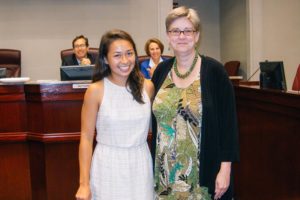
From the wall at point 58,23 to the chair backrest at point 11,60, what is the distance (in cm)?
31

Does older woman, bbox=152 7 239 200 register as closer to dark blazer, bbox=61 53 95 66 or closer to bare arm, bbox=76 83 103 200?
bare arm, bbox=76 83 103 200

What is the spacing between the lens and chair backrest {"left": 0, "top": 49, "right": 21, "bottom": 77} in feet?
18.2

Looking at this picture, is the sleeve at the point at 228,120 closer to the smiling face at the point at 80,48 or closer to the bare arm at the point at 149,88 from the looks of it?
the bare arm at the point at 149,88

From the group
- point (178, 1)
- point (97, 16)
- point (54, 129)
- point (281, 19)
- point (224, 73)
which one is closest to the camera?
point (224, 73)

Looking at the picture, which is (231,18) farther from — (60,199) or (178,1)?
(60,199)

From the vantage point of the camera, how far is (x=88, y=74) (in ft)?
10.0

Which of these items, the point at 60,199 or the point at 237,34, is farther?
the point at 237,34

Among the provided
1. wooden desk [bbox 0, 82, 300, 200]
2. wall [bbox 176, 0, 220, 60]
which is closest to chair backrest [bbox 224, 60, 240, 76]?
wall [bbox 176, 0, 220, 60]

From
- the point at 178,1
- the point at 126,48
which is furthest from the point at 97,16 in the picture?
the point at 126,48

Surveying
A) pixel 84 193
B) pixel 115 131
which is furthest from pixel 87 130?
pixel 84 193

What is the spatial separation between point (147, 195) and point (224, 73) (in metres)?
0.62

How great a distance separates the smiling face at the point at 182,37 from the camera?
1.68 metres

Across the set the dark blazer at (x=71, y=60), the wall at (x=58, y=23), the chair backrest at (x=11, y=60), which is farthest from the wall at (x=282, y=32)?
the chair backrest at (x=11, y=60)

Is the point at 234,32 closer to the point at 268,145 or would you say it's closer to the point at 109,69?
the point at 268,145
